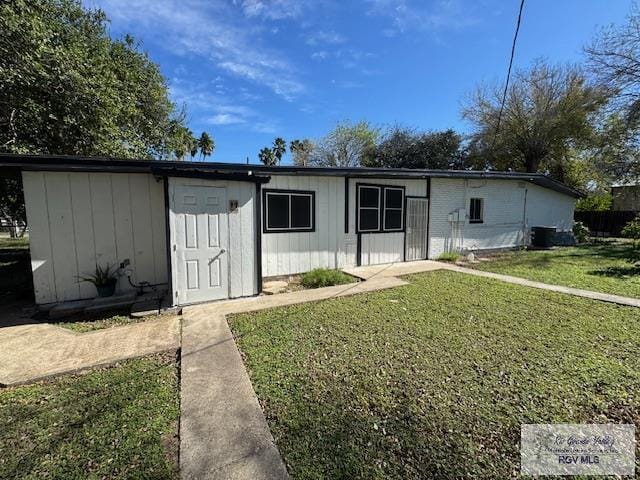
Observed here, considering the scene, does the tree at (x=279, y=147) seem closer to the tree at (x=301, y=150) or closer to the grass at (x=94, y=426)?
the tree at (x=301, y=150)

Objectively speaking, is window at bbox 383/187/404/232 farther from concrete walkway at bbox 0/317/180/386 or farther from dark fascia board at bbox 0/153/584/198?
concrete walkway at bbox 0/317/180/386

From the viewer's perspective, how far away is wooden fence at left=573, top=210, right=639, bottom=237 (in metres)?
18.2

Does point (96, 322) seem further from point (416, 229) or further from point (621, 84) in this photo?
point (621, 84)

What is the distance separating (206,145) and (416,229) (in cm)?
3192

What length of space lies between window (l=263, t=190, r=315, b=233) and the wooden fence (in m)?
21.2

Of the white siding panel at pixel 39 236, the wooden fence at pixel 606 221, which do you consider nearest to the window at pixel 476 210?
the white siding panel at pixel 39 236

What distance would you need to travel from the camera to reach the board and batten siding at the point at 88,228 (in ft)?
15.8

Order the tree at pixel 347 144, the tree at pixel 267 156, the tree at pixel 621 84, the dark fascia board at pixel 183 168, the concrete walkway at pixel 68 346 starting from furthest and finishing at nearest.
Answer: the tree at pixel 267 156 < the tree at pixel 347 144 < the tree at pixel 621 84 < the dark fascia board at pixel 183 168 < the concrete walkway at pixel 68 346

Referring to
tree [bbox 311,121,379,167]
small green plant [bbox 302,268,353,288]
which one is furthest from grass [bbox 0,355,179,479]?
tree [bbox 311,121,379,167]

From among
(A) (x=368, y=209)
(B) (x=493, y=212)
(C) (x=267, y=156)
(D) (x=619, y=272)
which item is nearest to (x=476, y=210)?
(B) (x=493, y=212)

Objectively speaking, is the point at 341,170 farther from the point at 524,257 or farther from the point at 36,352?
the point at 524,257

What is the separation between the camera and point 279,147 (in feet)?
122

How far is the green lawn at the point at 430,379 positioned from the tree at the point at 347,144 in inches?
962

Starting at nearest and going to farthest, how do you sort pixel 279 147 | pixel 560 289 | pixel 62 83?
pixel 560 289
pixel 62 83
pixel 279 147
